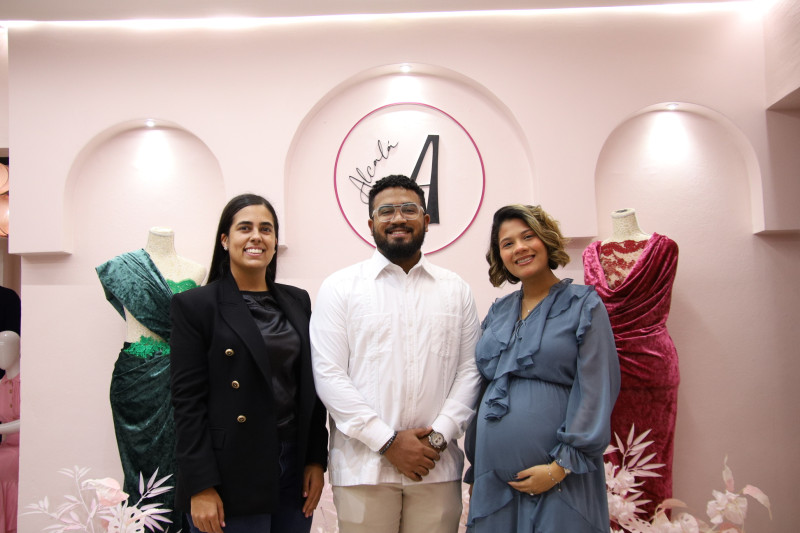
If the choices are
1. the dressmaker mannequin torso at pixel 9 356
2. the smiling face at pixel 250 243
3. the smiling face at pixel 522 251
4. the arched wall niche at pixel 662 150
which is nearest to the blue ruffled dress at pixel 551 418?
the smiling face at pixel 522 251

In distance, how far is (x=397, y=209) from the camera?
63.8 inches

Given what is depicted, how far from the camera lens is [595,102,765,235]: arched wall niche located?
115 inches

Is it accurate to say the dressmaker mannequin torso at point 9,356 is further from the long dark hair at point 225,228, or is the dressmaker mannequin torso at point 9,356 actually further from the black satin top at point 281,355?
the black satin top at point 281,355

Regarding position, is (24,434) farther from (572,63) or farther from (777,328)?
(777,328)

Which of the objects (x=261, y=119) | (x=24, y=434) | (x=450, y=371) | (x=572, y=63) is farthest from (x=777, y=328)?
(x=24, y=434)

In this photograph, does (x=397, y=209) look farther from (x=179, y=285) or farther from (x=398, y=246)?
→ (x=179, y=285)

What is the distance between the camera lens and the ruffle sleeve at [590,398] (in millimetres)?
1367

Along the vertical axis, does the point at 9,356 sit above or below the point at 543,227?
below

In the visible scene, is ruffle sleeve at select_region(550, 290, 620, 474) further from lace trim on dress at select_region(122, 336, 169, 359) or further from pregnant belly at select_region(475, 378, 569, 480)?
lace trim on dress at select_region(122, 336, 169, 359)

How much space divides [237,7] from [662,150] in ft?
8.02

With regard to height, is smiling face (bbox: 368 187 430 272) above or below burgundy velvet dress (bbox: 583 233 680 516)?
above

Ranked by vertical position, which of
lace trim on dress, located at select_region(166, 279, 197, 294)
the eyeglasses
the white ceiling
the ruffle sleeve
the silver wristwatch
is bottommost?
the silver wristwatch

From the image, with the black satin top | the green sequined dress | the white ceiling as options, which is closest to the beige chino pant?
the black satin top

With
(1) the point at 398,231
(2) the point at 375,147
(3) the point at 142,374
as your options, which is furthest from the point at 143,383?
(2) the point at 375,147
